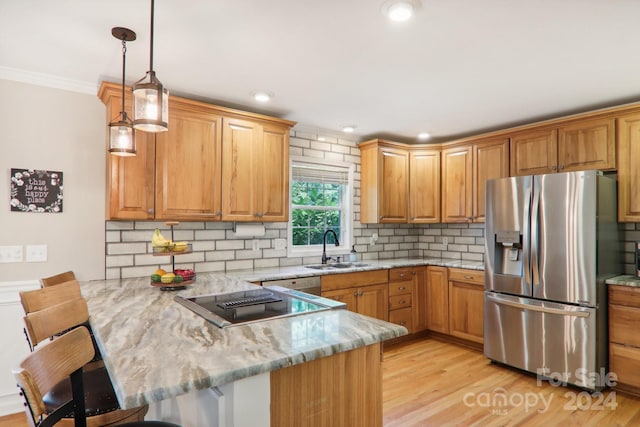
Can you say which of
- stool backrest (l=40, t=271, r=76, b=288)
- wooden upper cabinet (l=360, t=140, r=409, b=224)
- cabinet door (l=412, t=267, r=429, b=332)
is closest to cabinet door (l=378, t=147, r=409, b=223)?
wooden upper cabinet (l=360, t=140, r=409, b=224)

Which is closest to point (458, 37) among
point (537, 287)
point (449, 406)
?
point (537, 287)

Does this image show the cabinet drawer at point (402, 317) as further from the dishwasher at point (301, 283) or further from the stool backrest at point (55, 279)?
the stool backrest at point (55, 279)

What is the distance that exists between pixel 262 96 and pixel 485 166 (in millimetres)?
2485

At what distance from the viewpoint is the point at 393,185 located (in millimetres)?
4371

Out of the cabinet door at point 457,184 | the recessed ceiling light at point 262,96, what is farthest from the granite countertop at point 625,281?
the recessed ceiling light at point 262,96

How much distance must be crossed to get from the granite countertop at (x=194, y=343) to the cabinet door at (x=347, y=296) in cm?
165

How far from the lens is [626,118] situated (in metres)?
3.05

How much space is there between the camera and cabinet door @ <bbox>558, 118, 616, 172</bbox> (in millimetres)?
3133

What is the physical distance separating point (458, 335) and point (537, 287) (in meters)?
1.15

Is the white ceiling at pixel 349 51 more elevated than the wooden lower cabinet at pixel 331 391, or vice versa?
the white ceiling at pixel 349 51

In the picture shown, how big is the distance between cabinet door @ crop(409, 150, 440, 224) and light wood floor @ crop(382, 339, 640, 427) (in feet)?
5.43

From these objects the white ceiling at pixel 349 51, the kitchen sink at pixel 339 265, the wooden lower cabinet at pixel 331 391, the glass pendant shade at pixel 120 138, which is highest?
the white ceiling at pixel 349 51

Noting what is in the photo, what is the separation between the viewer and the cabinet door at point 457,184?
4.15 meters

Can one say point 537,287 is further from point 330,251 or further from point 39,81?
point 39,81
